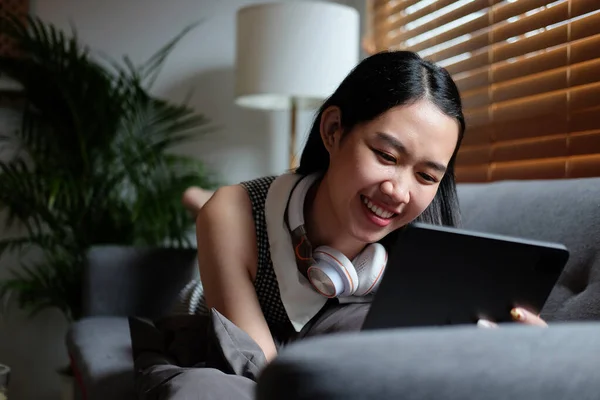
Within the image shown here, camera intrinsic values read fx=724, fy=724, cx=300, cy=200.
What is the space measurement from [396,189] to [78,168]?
5.09ft

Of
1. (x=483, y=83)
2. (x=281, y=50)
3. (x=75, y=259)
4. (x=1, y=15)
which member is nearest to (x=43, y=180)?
(x=75, y=259)

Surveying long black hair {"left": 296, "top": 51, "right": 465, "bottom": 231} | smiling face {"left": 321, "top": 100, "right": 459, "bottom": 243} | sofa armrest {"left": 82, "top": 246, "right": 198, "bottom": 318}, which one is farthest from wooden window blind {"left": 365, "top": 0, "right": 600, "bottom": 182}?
sofa armrest {"left": 82, "top": 246, "right": 198, "bottom": 318}

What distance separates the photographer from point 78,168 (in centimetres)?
235

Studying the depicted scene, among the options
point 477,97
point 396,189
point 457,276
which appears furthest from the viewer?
point 477,97

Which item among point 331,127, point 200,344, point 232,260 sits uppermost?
point 331,127

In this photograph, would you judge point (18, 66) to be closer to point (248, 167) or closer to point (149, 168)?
point (149, 168)

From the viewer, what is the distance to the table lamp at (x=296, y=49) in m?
2.27

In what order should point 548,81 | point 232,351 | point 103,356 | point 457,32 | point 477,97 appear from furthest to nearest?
point 457,32 < point 477,97 < point 548,81 < point 103,356 < point 232,351

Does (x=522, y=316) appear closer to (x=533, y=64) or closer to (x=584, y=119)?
(x=584, y=119)

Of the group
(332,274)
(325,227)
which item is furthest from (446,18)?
(332,274)

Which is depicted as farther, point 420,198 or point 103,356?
point 103,356

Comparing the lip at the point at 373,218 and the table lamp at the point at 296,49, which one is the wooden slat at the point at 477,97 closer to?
the table lamp at the point at 296,49

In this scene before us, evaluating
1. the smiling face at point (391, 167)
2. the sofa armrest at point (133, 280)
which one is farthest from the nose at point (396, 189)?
the sofa armrest at point (133, 280)

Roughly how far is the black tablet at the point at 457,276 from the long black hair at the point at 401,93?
0.37 metres
